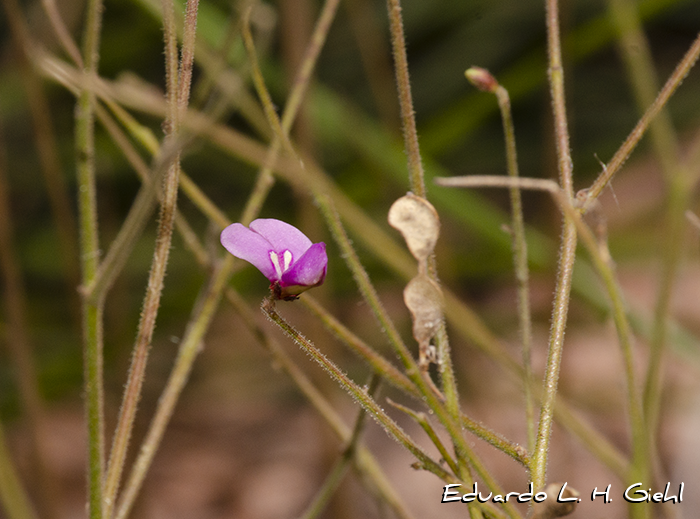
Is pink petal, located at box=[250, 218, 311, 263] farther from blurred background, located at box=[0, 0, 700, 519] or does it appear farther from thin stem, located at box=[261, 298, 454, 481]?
blurred background, located at box=[0, 0, 700, 519]

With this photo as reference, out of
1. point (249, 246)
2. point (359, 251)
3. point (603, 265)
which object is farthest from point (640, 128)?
point (359, 251)

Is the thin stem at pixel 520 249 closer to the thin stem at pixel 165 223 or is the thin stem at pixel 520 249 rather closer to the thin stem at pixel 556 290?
the thin stem at pixel 556 290

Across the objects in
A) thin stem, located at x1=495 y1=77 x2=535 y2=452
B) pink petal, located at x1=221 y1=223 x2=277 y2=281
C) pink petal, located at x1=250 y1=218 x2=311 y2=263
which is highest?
thin stem, located at x1=495 y1=77 x2=535 y2=452

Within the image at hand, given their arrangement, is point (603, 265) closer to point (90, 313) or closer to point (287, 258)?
point (287, 258)

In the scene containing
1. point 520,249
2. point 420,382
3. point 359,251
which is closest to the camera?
point 420,382

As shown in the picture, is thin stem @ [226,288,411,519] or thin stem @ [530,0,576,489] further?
thin stem @ [226,288,411,519]

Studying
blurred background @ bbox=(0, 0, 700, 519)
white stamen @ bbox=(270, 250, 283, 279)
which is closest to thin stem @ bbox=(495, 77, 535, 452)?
white stamen @ bbox=(270, 250, 283, 279)

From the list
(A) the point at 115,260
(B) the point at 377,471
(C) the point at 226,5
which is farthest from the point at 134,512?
(C) the point at 226,5
